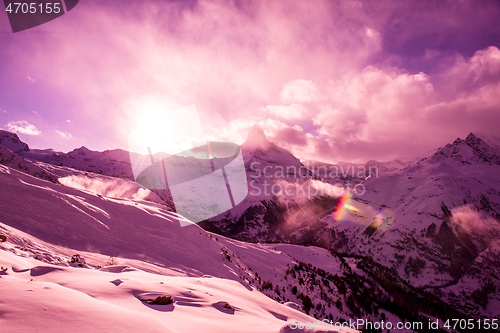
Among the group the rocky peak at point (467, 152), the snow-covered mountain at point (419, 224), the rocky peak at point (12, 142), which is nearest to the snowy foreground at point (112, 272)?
the snow-covered mountain at point (419, 224)

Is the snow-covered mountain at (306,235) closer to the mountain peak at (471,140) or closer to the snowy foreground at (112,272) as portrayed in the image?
the snowy foreground at (112,272)

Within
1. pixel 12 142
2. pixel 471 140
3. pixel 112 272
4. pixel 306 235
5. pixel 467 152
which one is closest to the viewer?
pixel 112 272

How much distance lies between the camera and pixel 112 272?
6617 millimetres

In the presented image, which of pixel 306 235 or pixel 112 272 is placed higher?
pixel 112 272

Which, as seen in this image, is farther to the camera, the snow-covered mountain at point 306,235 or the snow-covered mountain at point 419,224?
the snow-covered mountain at point 419,224

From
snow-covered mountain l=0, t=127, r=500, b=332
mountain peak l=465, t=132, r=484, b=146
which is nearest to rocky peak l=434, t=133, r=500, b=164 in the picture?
mountain peak l=465, t=132, r=484, b=146

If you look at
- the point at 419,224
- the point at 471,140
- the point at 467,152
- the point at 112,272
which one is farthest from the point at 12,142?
the point at 471,140

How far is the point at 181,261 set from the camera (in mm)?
11180

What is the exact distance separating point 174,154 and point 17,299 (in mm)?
157558

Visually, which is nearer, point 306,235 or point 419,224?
point 419,224

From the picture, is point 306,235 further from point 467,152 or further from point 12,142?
point 12,142

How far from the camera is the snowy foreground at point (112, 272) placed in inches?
99.4

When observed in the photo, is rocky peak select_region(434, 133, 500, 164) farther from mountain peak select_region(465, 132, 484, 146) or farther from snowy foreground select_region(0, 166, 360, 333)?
snowy foreground select_region(0, 166, 360, 333)

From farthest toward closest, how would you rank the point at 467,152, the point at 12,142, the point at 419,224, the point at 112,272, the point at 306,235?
the point at 467,152
the point at 12,142
the point at 306,235
the point at 419,224
the point at 112,272
